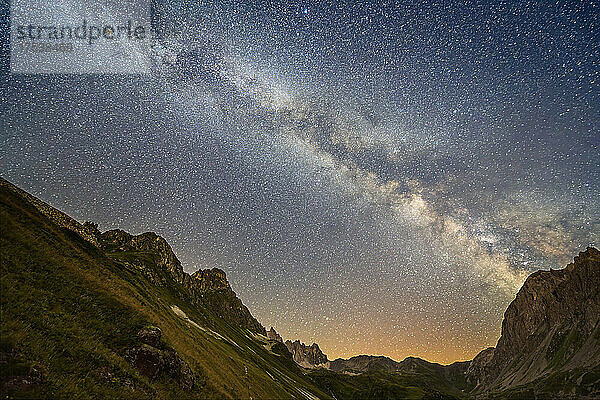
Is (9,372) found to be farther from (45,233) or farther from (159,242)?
(159,242)

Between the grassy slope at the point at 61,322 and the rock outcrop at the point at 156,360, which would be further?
the rock outcrop at the point at 156,360

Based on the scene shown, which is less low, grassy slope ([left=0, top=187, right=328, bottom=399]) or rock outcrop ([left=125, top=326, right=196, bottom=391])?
grassy slope ([left=0, top=187, right=328, bottom=399])

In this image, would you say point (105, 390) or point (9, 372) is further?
point (105, 390)

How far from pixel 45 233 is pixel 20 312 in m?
16.7

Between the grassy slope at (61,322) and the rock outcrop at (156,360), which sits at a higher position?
the grassy slope at (61,322)

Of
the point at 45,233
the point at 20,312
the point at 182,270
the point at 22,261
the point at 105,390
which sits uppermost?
the point at 45,233

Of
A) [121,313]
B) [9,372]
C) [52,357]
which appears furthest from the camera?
[121,313]

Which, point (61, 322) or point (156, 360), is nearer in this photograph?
point (61, 322)

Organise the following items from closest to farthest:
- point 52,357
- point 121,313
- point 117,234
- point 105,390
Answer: point 52,357 < point 105,390 < point 121,313 < point 117,234

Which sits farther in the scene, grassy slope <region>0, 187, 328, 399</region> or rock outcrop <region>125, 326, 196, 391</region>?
rock outcrop <region>125, 326, 196, 391</region>

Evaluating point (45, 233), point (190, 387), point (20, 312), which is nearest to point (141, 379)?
point (190, 387)

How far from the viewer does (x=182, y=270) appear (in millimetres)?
181125

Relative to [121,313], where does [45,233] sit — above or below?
above

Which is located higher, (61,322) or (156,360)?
(61,322)
